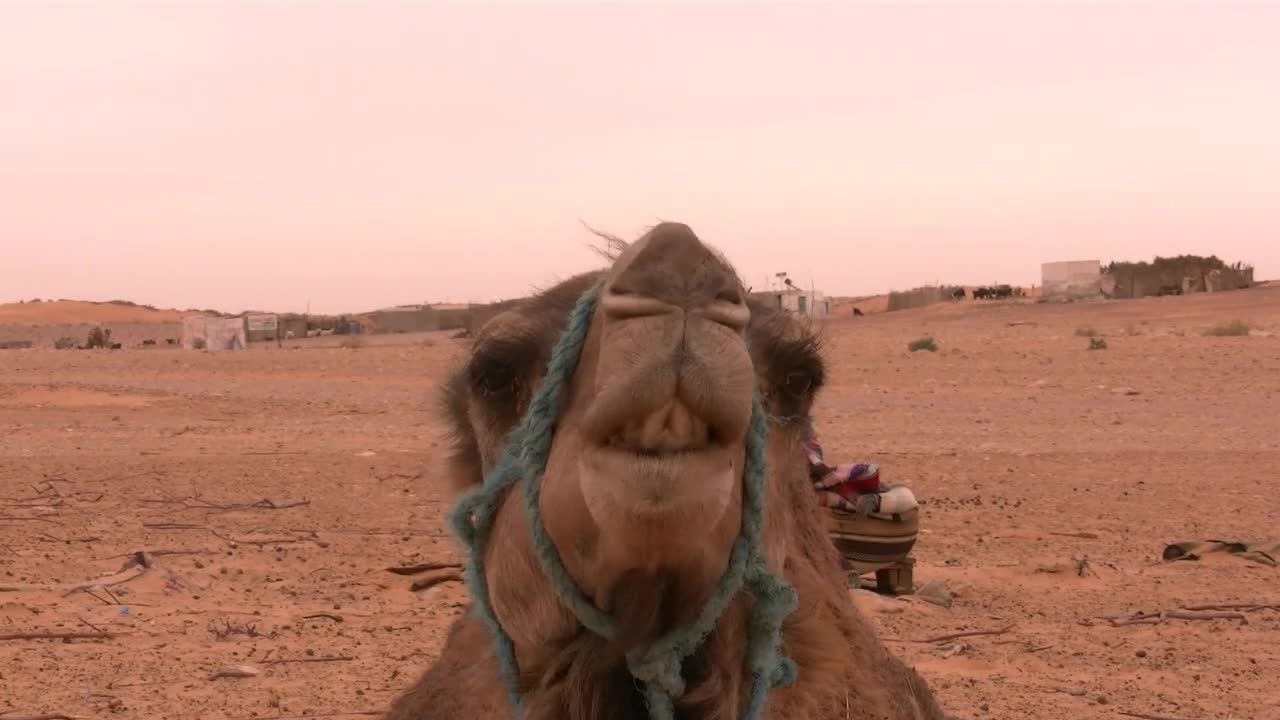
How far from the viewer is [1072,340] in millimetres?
32156

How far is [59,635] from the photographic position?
6914 mm

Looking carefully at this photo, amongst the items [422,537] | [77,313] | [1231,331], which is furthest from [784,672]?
[77,313]

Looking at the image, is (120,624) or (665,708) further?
(120,624)

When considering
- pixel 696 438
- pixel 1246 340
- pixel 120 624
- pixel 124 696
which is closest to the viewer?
pixel 696 438

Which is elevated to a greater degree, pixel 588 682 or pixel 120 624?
pixel 588 682

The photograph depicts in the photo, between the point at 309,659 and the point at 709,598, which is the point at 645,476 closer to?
the point at 709,598

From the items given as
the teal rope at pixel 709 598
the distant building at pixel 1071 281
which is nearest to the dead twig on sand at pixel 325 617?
the teal rope at pixel 709 598

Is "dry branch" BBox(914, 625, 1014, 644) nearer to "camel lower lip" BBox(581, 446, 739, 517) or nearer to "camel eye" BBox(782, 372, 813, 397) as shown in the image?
"camel eye" BBox(782, 372, 813, 397)

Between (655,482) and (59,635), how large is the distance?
6106 mm

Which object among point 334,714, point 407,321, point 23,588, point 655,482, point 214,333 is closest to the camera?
point 655,482

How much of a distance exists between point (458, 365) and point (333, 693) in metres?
3.20

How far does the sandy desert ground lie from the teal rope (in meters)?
1.28

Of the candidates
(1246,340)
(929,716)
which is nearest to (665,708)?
(929,716)

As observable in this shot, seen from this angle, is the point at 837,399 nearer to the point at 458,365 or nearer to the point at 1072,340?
the point at 1072,340
